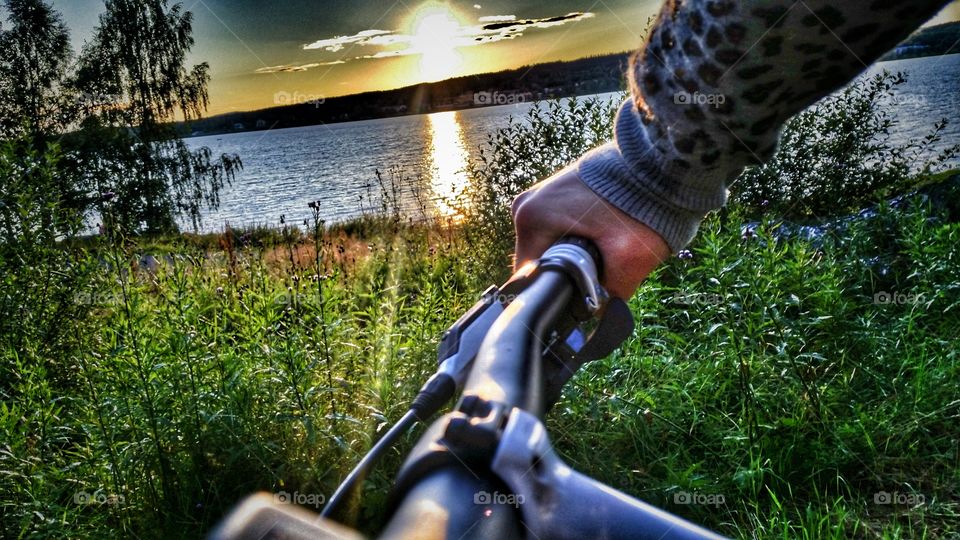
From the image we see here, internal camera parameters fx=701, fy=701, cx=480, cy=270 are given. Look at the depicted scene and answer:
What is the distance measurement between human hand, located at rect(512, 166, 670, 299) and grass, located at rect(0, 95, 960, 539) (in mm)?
1434

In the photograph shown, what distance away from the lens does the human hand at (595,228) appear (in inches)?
65.1

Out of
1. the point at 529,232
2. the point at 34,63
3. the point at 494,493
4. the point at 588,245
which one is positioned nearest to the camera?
the point at 494,493

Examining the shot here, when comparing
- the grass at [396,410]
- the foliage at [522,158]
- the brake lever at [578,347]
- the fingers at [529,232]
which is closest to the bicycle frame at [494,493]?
the brake lever at [578,347]

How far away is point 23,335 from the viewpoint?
357 centimetres

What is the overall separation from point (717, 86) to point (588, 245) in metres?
0.46

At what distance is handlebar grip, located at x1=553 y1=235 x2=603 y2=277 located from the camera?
62.5 inches

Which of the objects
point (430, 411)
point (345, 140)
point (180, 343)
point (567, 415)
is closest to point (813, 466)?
point (567, 415)

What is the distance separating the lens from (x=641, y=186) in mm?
1632

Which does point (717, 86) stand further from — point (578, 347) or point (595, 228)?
point (578, 347)

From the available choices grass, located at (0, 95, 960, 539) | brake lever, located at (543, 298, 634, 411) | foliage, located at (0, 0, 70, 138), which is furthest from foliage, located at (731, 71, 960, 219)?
foliage, located at (0, 0, 70, 138)

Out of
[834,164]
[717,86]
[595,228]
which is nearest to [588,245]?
[595,228]

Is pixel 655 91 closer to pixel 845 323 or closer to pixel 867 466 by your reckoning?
pixel 867 466

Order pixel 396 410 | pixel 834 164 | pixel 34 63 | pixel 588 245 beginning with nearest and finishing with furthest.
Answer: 1. pixel 588 245
2. pixel 396 410
3. pixel 834 164
4. pixel 34 63

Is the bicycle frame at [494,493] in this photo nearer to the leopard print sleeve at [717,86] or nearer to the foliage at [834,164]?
the leopard print sleeve at [717,86]
